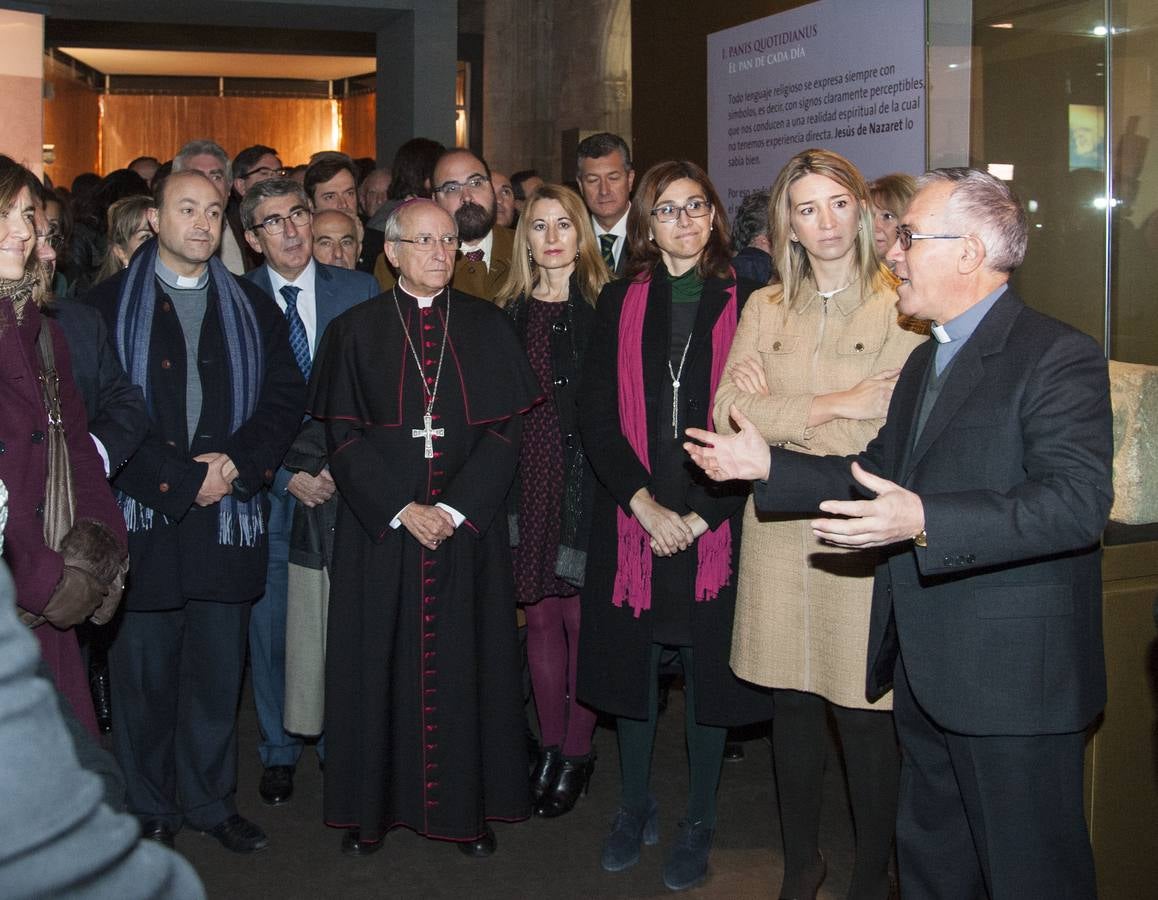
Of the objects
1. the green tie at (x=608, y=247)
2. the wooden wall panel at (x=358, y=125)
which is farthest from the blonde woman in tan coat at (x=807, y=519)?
the wooden wall panel at (x=358, y=125)

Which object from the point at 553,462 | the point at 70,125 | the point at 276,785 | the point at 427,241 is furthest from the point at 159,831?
the point at 70,125

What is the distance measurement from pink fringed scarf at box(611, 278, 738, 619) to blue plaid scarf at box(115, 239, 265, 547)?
4.02 ft

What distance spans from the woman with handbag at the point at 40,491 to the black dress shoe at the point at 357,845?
1.22 m

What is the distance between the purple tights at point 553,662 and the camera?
14.4 feet

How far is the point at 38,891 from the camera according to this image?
857 millimetres

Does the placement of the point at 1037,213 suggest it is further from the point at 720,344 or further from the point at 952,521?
the point at 952,521

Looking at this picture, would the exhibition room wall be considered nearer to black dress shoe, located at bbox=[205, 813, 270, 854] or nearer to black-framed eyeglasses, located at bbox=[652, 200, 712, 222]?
black-framed eyeglasses, located at bbox=[652, 200, 712, 222]

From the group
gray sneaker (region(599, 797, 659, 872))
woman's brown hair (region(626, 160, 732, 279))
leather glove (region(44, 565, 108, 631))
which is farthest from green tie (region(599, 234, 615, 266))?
leather glove (region(44, 565, 108, 631))

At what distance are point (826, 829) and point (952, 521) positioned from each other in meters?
2.15

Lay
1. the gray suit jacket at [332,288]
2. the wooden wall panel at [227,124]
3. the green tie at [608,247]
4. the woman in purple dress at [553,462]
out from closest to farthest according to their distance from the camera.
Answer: the woman in purple dress at [553,462] < the gray suit jacket at [332,288] < the green tie at [608,247] < the wooden wall panel at [227,124]

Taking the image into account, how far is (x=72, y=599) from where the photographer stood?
2.91 meters

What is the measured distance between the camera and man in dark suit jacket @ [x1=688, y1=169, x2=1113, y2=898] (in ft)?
7.73

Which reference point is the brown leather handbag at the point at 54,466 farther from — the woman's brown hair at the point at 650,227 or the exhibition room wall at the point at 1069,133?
the exhibition room wall at the point at 1069,133

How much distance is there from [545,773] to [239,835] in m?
1.06
